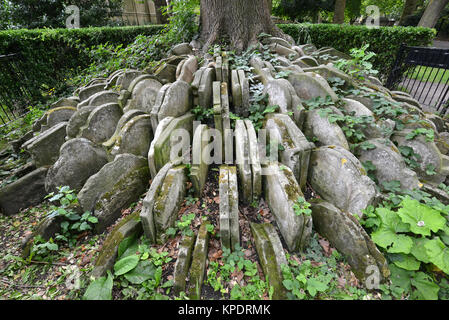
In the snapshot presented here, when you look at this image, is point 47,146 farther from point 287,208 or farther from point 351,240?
point 351,240

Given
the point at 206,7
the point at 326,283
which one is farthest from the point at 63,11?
the point at 326,283

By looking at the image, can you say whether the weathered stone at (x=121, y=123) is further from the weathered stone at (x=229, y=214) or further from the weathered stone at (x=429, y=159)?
the weathered stone at (x=429, y=159)

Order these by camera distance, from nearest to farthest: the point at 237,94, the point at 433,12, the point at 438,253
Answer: the point at 438,253, the point at 237,94, the point at 433,12

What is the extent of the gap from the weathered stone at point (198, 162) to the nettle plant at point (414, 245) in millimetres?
1949

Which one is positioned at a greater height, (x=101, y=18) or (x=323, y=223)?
(x=101, y=18)

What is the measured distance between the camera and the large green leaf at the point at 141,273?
1973mm

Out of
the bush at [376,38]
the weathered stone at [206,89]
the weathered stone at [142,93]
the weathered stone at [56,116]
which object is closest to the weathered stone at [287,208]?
the weathered stone at [206,89]

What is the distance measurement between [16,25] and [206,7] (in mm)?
11038

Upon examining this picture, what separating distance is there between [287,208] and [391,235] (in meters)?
1.03

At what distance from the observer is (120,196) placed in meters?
2.65

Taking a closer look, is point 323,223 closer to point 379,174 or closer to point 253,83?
point 379,174

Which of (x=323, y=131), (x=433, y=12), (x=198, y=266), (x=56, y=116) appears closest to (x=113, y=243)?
(x=198, y=266)

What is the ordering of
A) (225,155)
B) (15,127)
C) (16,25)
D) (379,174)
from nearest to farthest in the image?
1. (379,174)
2. (225,155)
3. (15,127)
4. (16,25)

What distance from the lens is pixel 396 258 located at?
78.8 inches
